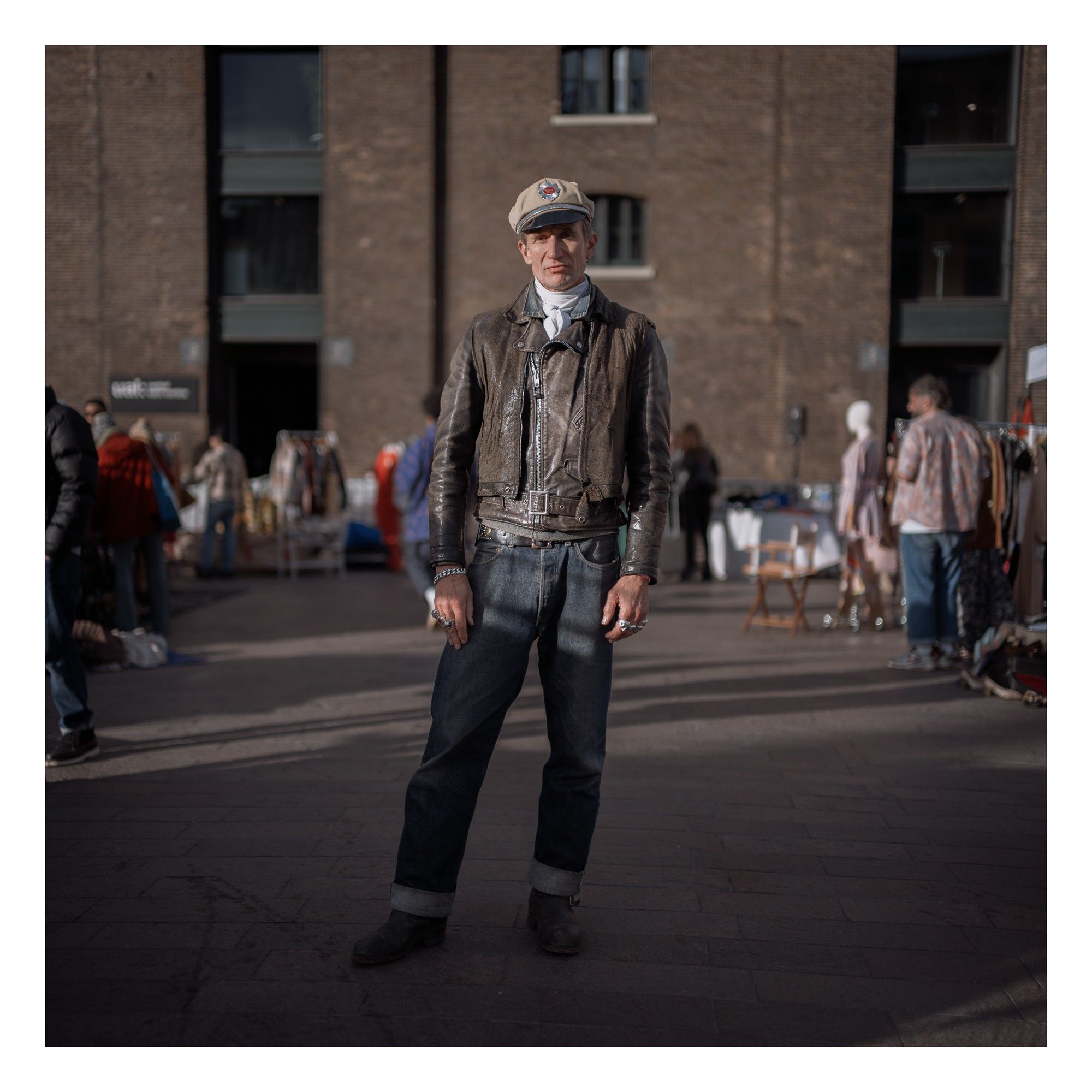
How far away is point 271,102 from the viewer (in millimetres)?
23094

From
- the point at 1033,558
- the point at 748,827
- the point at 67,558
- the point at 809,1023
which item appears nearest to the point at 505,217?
the point at 1033,558

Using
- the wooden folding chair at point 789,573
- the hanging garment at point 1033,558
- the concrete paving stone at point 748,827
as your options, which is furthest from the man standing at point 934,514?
the concrete paving stone at point 748,827

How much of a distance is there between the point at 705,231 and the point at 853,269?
2.92 m

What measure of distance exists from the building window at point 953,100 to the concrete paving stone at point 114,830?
21.6 metres

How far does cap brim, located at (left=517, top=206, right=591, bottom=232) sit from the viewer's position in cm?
320

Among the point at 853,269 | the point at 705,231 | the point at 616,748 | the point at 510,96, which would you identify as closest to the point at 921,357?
the point at 853,269

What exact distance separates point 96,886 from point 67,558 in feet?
6.99

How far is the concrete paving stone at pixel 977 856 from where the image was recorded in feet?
13.8

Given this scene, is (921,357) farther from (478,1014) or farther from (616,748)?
(478,1014)

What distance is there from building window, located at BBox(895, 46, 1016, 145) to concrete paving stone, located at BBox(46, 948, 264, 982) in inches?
884

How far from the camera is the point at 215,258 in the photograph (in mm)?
23469

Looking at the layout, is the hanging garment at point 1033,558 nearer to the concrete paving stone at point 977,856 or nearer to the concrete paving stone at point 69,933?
the concrete paving stone at point 977,856

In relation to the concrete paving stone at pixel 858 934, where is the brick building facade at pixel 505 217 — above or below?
above

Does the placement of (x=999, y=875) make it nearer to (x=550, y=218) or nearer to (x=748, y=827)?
(x=748, y=827)
